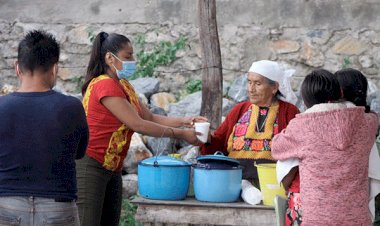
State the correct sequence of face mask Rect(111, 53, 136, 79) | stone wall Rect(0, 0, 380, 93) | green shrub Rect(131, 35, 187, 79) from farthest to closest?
green shrub Rect(131, 35, 187, 79)
stone wall Rect(0, 0, 380, 93)
face mask Rect(111, 53, 136, 79)

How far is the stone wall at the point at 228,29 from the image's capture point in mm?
8750

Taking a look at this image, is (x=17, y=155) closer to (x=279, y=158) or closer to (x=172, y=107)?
(x=279, y=158)

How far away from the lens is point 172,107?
830cm

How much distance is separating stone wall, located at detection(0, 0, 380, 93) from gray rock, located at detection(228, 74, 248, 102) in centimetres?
42

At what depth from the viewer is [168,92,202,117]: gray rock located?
816 cm

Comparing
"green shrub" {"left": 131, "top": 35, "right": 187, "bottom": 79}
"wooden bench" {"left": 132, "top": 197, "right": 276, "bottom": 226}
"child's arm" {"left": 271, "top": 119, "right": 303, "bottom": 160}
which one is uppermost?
"green shrub" {"left": 131, "top": 35, "right": 187, "bottom": 79}

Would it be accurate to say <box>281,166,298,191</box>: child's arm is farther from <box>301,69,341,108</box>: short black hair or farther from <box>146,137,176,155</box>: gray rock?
<box>146,137,176,155</box>: gray rock

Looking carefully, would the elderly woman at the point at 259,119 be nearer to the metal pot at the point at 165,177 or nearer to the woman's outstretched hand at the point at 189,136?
the woman's outstretched hand at the point at 189,136

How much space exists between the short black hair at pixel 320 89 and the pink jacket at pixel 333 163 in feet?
0.15

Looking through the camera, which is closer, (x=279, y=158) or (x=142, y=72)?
(x=279, y=158)

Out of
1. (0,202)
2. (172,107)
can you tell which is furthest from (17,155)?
(172,107)

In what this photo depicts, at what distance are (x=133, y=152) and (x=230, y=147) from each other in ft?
7.98

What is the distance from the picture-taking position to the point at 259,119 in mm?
5145

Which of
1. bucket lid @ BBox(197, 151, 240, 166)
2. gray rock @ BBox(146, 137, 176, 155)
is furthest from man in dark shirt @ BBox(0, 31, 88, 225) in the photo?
gray rock @ BBox(146, 137, 176, 155)
